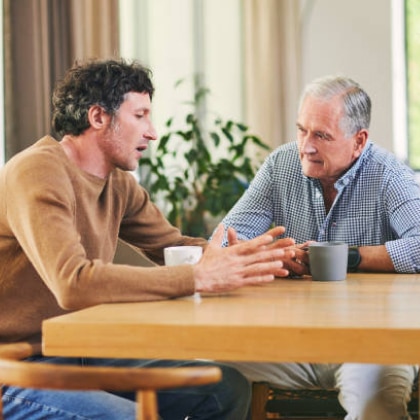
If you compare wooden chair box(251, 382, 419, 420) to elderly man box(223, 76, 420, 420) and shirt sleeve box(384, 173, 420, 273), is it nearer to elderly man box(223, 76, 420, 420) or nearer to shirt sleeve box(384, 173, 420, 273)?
elderly man box(223, 76, 420, 420)

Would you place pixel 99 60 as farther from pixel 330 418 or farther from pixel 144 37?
pixel 144 37

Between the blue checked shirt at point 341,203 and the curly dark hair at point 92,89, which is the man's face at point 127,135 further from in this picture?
the blue checked shirt at point 341,203

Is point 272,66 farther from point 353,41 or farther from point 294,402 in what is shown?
point 294,402

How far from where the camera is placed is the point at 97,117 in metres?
2.20

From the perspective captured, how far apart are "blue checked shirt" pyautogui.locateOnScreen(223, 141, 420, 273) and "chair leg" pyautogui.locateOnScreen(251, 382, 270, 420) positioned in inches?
17.1

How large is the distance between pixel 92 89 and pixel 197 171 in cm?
197

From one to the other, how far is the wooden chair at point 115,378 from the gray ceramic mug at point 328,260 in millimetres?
833

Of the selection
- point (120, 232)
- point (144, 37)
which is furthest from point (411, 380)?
point (144, 37)

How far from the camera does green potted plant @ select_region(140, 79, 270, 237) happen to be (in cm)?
409

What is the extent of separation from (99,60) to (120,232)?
1.51 ft

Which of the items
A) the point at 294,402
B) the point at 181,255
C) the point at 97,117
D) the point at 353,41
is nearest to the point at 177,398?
the point at 181,255

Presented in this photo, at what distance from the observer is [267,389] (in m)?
2.38

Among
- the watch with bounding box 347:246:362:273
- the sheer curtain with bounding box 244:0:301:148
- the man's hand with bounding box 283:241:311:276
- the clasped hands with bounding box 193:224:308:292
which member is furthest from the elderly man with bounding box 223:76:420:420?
the sheer curtain with bounding box 244:0:301:148

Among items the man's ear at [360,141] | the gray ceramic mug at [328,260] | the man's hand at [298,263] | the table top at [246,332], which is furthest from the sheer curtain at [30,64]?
the table top at [246,332]
